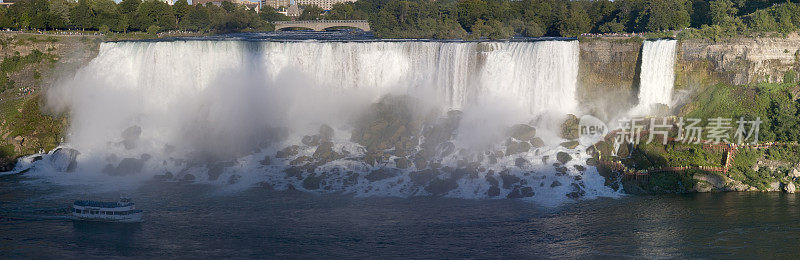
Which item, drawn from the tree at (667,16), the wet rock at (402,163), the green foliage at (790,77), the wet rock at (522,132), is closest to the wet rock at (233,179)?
the wet rock at (402,163)

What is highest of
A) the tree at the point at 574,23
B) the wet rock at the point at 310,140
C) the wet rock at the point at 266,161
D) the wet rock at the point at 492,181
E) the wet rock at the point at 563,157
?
the tree at the point at 574,23

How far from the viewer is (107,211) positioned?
28734mm

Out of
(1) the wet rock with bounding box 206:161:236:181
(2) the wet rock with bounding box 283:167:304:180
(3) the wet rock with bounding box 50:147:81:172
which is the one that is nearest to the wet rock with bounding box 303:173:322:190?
(2) the wet rock with bounding box 283:167:304:180

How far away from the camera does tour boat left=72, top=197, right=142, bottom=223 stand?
1120 inches

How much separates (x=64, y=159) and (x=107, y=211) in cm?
1101

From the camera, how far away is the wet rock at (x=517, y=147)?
36.3 meters

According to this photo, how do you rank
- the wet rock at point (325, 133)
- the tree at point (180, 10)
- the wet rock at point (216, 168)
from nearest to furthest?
the wet rock at point (216, 168) < the wet rock at point (325, 133) < the tree at point (180, 10)

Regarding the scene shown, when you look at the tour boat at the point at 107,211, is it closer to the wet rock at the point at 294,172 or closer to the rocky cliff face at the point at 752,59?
the wet rock at the point at 294,172

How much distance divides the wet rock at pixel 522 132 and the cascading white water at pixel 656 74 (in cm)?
541

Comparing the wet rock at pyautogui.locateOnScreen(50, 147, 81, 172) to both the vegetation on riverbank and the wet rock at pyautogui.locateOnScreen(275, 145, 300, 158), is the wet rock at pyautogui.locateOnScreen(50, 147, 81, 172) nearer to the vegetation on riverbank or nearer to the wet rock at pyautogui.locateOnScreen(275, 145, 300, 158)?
the wet rock at pyautogui.locateOnScreen(275, 145, 300, 158)

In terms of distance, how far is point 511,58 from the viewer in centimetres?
4081

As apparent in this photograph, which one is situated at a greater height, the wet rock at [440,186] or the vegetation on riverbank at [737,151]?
the vegetation on riverbank at [737,151]

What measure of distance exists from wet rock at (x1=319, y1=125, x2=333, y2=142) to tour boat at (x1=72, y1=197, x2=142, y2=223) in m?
11.8

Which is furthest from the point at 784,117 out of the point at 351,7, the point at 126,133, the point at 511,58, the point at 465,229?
the point at 351,7
